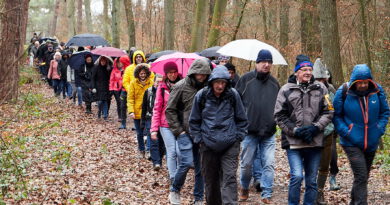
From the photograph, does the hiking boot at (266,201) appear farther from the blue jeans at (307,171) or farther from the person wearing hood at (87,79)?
the person wearing hood at (87,79)

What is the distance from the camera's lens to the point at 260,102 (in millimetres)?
8312

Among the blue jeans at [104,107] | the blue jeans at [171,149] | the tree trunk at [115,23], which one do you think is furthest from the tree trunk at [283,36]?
the blue jeans at [171,149]

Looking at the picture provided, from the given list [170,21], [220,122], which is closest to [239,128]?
[220,122]

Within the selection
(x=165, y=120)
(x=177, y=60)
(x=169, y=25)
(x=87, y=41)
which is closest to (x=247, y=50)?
(x=177, y=60)

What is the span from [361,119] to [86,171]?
539cm

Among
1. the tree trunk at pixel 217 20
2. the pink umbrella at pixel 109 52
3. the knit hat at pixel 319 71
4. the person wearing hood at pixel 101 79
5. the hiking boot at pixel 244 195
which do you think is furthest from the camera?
the tree trunk at pixel 217 20

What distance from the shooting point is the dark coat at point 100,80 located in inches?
654

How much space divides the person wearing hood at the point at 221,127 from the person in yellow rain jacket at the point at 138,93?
17.2 feet

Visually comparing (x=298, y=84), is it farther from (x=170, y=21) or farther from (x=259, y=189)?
(x=170, y=21)

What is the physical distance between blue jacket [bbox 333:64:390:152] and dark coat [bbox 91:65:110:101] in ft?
35.6

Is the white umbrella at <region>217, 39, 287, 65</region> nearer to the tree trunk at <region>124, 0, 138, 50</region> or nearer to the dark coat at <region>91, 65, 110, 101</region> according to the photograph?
the dark coat at <region>91, 65, 110, 101</region>

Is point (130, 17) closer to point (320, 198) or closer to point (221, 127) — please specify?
point (320, 198)

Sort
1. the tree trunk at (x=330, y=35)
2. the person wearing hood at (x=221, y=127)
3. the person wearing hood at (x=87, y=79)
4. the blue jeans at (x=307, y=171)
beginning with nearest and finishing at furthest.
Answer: the person wearing hood at (x=221, y=127), the blue jeans at (x=307, y=171), the tree trunk at (x=330, y=35), the person wearing hood at (x=87, y=79)

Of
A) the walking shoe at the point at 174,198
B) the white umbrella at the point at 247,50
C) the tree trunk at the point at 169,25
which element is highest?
the tree trunk at the point at 169,25
